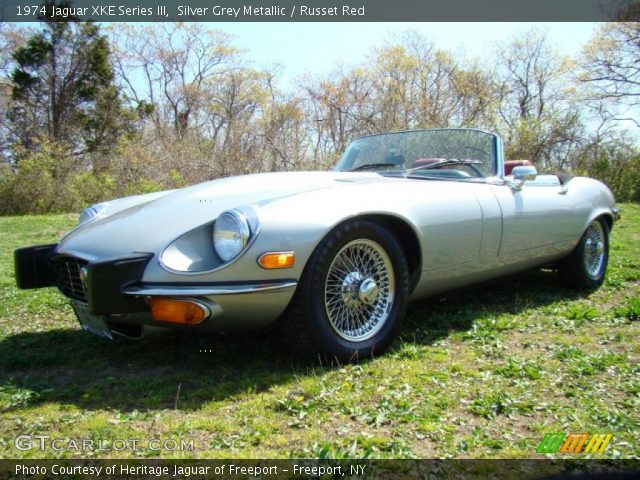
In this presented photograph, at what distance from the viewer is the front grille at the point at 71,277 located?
2675 mm

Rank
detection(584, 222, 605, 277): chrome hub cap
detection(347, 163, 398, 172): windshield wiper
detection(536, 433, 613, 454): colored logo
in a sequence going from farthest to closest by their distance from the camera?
detection(584, 222, 605, 277): chrome hub cap
detection(347, 163, 398, 172): windshield wiper
detection(536, 433, 613, 454): colored logo

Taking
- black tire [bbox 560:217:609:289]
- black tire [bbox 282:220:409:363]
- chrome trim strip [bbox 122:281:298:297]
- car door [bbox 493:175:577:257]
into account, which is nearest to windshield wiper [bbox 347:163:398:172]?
car door [bbox 493:175:577:257]

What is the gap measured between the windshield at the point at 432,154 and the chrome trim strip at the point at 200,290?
1651mm

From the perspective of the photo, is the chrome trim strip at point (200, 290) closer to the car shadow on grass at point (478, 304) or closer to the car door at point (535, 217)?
the car shadow on grass at point (478, 304)

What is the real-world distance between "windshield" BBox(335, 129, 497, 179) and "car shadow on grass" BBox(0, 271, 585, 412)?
966 millimetres

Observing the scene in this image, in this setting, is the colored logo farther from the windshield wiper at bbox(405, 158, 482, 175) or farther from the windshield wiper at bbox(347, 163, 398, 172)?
the windshield wiper at bbox(347, 163, 398, 172)

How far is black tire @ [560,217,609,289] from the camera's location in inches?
163

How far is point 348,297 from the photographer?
2.63 meters

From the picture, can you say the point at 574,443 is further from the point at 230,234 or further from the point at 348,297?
the point at 230,234

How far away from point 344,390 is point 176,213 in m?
1.26

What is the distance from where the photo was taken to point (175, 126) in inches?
1062

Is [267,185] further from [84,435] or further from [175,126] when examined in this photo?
[175,126]

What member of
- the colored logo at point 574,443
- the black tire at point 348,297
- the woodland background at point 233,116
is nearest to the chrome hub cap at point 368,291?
the black tire at point 348,297

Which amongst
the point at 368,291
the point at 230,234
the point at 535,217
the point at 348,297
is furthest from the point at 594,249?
the point at 230,234
